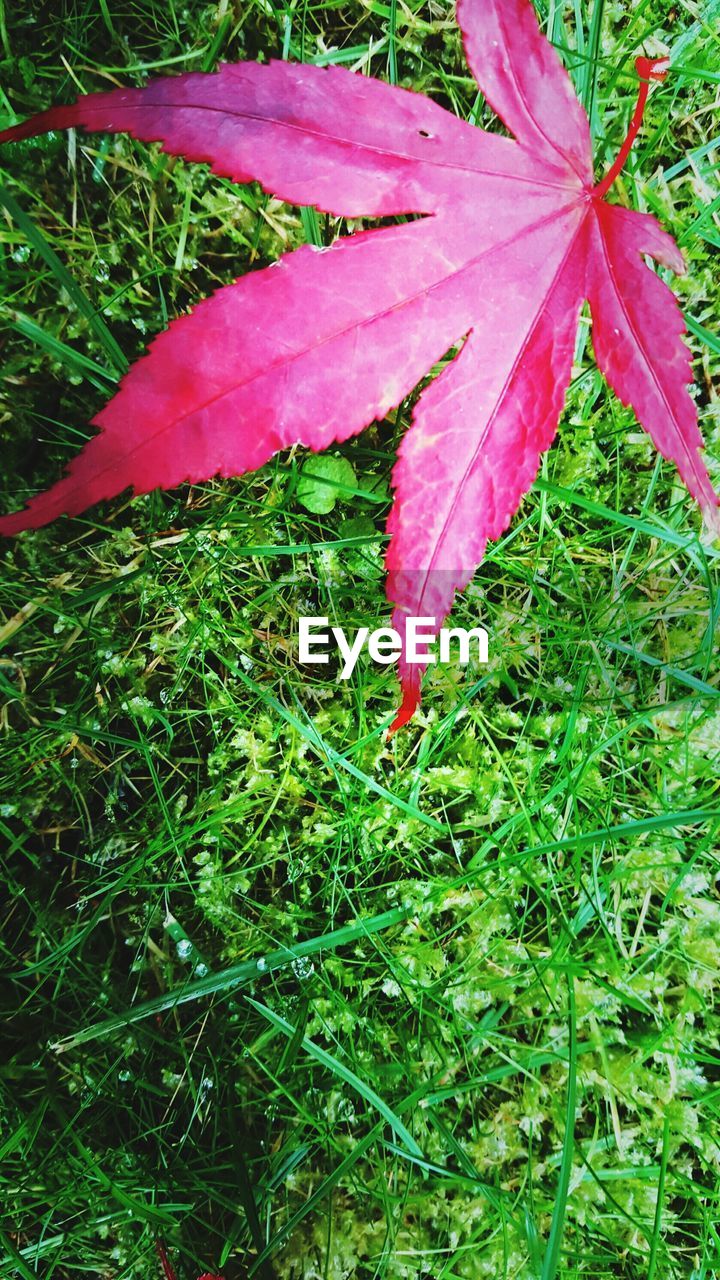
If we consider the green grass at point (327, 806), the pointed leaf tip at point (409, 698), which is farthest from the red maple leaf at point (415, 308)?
the green grass at point (327, 806)

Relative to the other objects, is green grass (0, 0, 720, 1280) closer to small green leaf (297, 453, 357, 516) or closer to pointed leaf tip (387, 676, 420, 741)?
small green leaf (297, 453, 357, 516)

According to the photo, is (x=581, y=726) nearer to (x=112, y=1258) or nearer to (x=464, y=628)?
(x=464, y=628)

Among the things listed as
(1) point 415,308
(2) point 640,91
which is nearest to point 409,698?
(1) point 415,308

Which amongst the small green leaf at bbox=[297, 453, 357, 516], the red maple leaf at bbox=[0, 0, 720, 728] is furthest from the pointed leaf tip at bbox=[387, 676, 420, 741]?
the small green leaf at bbox=[297, 453, 357, 516]

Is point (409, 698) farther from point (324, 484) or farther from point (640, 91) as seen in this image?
point (640, 91)

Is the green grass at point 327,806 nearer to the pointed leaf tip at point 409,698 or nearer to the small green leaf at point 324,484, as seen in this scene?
the small green leaf at point 324,484
